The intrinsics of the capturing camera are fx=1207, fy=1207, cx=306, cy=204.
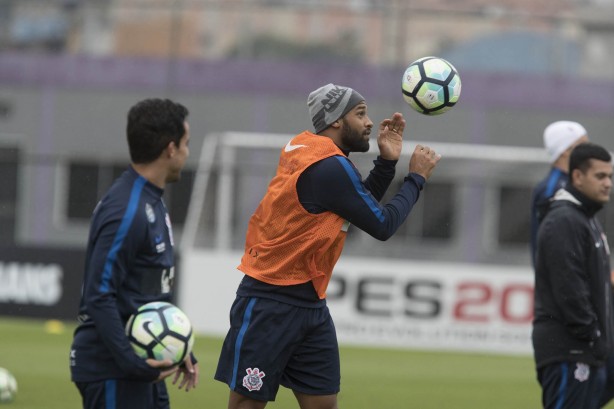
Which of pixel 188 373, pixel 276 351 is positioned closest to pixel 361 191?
pixel 276 351

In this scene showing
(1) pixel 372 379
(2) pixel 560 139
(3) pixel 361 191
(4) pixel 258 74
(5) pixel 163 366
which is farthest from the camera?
(4) pixel 258 74

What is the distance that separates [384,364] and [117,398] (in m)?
9.30

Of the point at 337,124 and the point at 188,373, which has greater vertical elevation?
the point at 337,124

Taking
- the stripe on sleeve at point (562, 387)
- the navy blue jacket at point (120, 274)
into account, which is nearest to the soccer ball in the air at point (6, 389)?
the navy blue jacket at point (120, 274)

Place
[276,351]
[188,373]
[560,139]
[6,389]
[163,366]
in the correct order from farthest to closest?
[6,389] → [560,139] → [276,351] → [188,373] → [163,366]

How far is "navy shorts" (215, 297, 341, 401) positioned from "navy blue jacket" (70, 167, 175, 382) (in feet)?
3.08

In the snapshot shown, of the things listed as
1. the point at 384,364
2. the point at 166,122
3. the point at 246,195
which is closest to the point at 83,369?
the point at 166,122

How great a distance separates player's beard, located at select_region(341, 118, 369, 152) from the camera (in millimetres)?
6441

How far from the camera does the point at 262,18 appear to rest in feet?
105

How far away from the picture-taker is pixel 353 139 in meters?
6.46

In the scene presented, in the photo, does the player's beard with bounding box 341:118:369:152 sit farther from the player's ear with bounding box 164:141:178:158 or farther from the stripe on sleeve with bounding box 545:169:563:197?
the stripe on sleeve with bounding box 545:169:563:197

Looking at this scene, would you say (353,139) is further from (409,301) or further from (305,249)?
(409,301)

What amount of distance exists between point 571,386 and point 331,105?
7.07 feet

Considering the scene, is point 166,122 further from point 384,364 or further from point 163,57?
point 163,57
